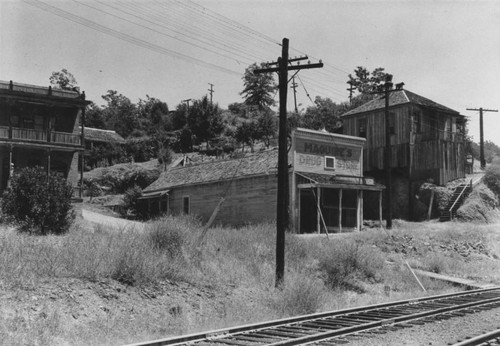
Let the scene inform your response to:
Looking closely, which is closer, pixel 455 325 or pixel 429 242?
pixel 455 325

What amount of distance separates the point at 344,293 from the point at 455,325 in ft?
25.2

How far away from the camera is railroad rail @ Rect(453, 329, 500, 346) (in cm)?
844

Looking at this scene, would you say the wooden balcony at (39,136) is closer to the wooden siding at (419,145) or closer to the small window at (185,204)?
the small window at (185,204)

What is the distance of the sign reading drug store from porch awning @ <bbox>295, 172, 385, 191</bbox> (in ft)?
2.01

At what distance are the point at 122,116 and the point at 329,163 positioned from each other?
58.3 meters

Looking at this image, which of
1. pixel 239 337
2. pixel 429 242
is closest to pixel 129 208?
pixel 429 242

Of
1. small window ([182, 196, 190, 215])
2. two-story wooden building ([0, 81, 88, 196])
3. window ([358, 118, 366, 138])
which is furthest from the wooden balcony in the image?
window ([358, 118, 366, 138])

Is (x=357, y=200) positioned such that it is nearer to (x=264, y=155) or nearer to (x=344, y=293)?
(x=264, y=155)

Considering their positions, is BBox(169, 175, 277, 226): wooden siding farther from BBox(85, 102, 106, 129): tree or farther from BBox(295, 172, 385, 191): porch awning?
BBox(85, 102, 106, 129): tree

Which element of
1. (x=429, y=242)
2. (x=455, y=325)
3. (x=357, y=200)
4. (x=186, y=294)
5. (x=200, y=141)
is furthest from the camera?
(x=200, y=141)

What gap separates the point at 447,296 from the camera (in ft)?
52.9

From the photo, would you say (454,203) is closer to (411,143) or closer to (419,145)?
(419,145)

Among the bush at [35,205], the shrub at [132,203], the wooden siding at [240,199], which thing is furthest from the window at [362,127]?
the bush at [35,205]

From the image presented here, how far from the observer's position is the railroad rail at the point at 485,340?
27.7ft
